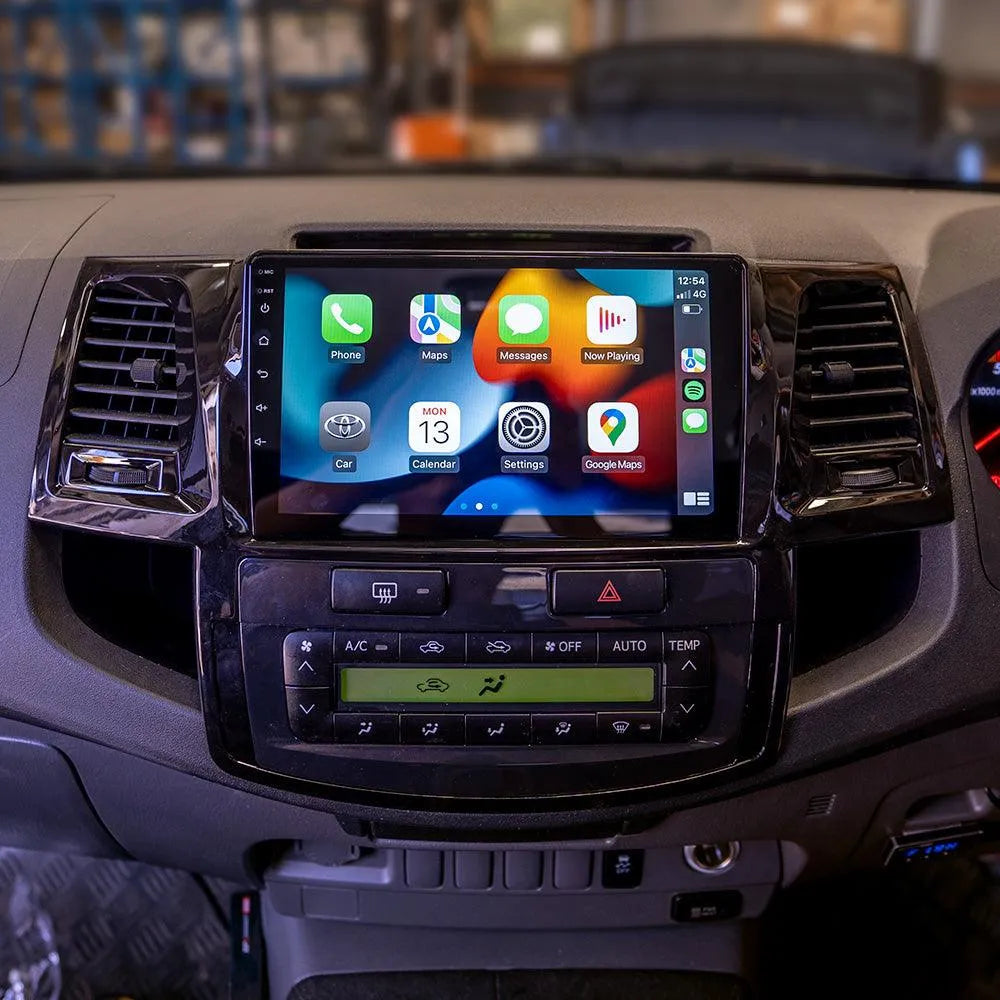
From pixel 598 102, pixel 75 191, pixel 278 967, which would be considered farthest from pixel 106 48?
pixel 278 967

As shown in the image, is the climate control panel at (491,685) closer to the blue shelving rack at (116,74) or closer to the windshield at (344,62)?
the windshield at (344,62)

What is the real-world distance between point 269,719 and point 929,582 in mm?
533

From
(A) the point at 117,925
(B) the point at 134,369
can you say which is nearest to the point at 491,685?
(B) the point at 134,369

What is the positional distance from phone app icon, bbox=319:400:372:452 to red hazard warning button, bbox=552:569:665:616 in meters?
0.17

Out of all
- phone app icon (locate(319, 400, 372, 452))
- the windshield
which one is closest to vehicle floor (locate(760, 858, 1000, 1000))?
phone app icon (locate(319, 400, 372, 452))

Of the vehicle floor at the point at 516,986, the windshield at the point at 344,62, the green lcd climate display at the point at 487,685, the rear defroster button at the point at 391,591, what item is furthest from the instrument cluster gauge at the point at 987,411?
the windshield at the point at 344,62

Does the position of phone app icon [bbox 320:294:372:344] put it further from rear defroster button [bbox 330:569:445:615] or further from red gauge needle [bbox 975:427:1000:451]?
red gauge needle [bbox 975:427:1000:451]

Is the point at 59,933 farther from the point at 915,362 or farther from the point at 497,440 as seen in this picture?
the point at 915,362

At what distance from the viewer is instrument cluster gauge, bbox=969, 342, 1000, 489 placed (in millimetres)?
827

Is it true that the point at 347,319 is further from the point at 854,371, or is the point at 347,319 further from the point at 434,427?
the point at 854,371

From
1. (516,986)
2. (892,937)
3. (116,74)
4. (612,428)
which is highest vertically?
(116,74)

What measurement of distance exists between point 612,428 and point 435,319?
153mm

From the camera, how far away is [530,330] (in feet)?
2.45

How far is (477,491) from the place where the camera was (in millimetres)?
746
